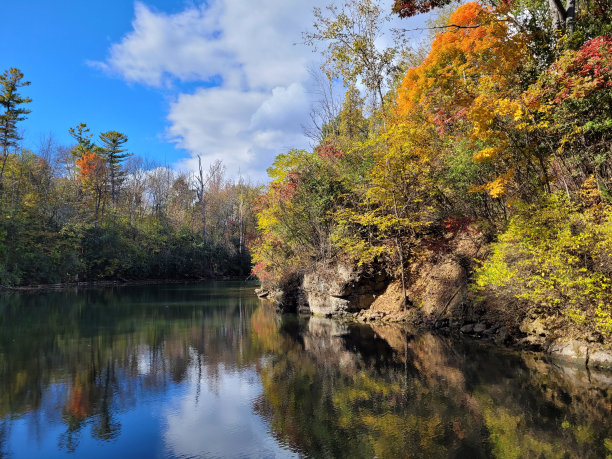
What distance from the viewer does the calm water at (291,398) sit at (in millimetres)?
5652

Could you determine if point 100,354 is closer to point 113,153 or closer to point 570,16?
point 570,16

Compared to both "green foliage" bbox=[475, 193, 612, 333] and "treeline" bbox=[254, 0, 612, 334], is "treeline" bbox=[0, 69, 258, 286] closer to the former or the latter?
"treeline" bbox=[254, 0, 612, 334]

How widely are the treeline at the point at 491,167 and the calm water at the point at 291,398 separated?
2.66m

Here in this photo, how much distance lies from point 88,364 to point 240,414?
533 cm

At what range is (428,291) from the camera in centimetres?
1508

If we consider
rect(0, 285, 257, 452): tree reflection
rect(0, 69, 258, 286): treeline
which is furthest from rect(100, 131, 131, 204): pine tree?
rect(0, 285, 257, 452): tree reflection

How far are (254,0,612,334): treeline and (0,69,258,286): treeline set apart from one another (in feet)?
51.6

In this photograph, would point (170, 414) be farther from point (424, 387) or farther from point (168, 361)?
point (424, 387)

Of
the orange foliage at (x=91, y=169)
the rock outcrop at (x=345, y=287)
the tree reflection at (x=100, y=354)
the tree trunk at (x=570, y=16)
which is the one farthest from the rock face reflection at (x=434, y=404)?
the orange foliage at (x=91, y=169)

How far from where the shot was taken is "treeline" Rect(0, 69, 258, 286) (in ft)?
102

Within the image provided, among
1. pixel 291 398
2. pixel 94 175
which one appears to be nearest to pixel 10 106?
pixel 94 175

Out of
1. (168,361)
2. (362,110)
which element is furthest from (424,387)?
(362,110)

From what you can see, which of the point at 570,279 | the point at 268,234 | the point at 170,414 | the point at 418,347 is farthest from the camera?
the point at 268,234

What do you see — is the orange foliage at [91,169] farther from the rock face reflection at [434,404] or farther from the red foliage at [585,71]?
the red foliage at [585,71]
